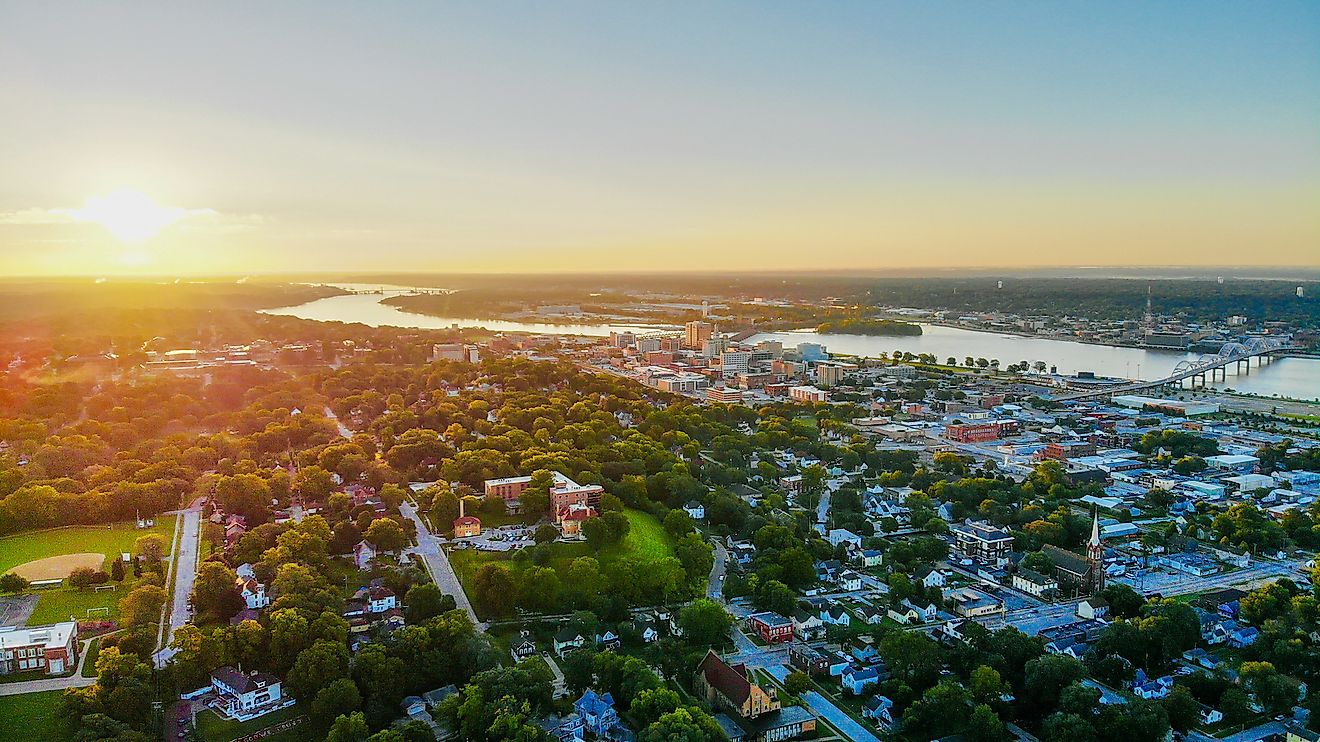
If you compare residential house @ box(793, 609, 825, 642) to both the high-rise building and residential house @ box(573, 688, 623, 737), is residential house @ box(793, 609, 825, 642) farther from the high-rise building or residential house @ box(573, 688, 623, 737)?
the high-rise building

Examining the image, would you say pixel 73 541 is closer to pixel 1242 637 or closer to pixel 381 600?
pixel 381 600

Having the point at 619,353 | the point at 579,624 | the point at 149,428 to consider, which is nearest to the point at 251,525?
the point at 579,624

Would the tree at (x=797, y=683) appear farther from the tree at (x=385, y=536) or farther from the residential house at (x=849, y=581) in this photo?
the tree at (x=385, y=536)

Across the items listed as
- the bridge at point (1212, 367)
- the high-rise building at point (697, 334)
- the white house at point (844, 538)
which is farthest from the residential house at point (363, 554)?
the high-rise building at point (697, 334)

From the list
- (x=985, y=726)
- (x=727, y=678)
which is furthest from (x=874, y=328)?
(x=985, y=726)

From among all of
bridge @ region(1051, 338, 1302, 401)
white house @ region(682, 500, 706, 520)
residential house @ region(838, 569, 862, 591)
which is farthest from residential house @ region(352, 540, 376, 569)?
bridge @ region(1051, 338, 1302, 401)
